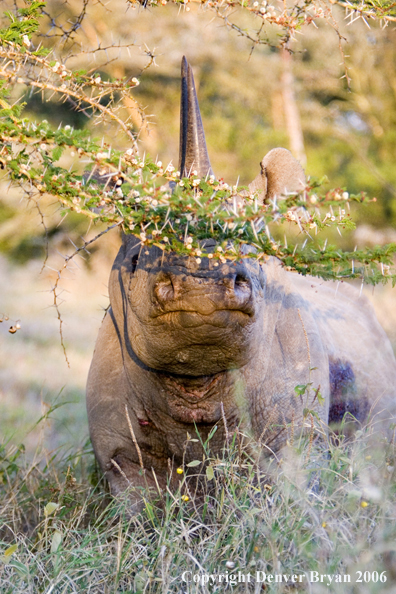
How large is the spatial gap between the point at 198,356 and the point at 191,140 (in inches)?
36.6

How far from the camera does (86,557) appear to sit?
3.04 metres

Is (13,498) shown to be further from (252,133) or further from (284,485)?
(252,133)

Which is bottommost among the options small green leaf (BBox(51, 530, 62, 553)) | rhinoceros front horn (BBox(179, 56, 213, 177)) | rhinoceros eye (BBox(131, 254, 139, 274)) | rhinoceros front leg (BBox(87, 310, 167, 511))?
small green leaf (BBox(51, 530, 62, 553))

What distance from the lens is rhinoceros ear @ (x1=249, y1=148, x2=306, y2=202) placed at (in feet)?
12.9

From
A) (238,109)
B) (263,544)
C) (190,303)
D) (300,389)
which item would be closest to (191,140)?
(190,303)

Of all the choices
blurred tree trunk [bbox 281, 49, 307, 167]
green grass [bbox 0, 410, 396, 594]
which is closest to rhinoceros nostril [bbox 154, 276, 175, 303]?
green grass [bbox 0, 410, 396, 594]

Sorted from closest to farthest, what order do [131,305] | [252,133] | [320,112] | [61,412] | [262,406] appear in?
[131,305]
[262,406]
[61,412]
[252,133]
[320,112]

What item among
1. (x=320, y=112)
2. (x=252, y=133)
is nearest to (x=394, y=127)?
(x=320, y=112)

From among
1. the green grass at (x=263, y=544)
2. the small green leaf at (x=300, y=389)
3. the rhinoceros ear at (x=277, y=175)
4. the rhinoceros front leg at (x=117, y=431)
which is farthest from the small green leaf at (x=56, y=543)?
the rhinoceros ear at (x=277, y=175)

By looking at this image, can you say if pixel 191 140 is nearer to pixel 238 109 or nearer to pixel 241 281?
pixel 241 281

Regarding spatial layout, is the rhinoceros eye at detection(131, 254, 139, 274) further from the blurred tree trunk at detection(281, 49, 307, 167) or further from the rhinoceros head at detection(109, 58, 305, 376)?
the blurred tree trunk at detection(281, 49, 307, 167)

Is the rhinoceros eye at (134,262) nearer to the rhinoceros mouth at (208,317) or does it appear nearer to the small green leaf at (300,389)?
the rhinoceros mouth at (208,317)

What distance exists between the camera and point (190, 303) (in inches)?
105

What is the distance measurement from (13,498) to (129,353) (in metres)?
1.11
